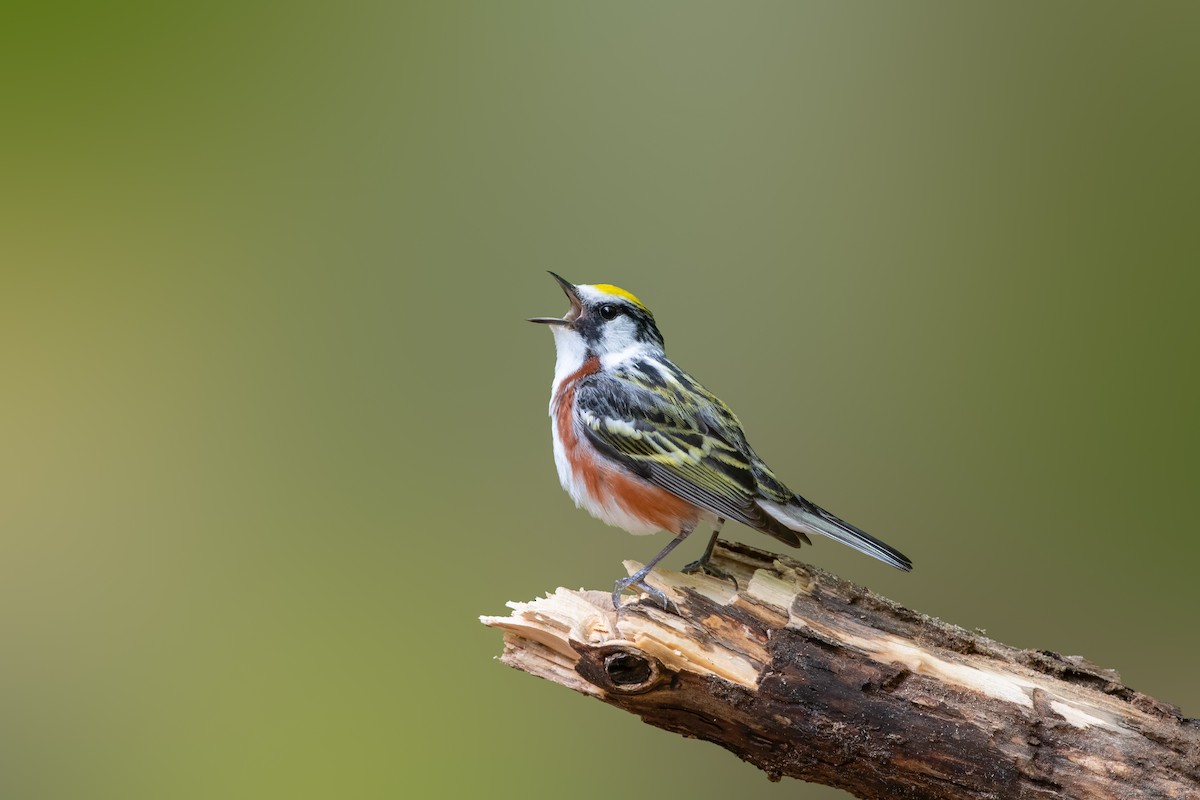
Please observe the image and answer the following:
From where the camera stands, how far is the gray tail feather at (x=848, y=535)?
338 cm

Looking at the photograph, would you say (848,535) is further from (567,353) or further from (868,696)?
(567,353)

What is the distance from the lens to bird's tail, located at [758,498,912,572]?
3385mm

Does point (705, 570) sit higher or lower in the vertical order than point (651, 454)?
lower

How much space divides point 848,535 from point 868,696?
71 cm

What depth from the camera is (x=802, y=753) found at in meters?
2.90

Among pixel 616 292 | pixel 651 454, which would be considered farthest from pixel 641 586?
pixel 616 292

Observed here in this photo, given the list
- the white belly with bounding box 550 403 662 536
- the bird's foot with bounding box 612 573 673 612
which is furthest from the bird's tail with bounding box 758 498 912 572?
the bird's foot with bounding box 612 573 673 612

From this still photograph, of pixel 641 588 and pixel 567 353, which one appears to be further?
pixel 567 353

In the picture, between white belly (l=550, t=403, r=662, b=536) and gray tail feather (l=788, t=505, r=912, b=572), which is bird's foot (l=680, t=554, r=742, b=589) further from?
gray tail feather (l=788, t=505, r=912, b=572)

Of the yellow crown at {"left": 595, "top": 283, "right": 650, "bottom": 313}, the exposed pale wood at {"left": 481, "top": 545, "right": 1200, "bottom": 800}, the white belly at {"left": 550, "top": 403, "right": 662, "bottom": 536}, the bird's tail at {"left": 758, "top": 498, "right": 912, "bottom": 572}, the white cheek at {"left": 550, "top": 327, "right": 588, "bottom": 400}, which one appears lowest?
the exposed pale wood at {"left": 481, "top": 545, "right": 1200, "bottom": 800}

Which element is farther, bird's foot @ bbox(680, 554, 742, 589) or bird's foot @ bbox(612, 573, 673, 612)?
bird's foot @ bbox(680, 554, 742, 589)

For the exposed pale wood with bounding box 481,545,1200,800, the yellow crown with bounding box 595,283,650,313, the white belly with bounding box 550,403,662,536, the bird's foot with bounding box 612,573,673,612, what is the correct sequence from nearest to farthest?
1. the exposed pale wood with bounding box 481,545,1200,800
2. the bird's foot with bounding box 612,573,673,612
3. the white belly with bounding box 550,403,662,536
4. the yellow crown with bounding box 595,283,650,313

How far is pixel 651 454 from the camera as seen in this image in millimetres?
3590

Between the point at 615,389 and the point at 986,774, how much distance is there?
5.82 ft
